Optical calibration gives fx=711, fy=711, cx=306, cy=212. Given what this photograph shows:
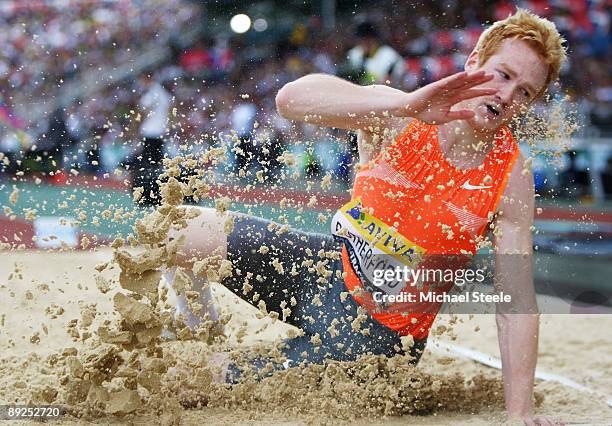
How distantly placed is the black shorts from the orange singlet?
1.8 inches

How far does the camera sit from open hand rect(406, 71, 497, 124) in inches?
47.6

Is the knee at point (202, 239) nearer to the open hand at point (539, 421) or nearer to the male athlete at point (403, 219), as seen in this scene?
the male athlete at point (403, 219)

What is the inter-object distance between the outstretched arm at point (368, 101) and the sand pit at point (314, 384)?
0.47m

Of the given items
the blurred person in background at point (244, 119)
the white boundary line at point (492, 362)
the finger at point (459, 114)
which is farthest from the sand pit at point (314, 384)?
the blurred person in background at point (244, 119)

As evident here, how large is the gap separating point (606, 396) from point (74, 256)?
193 cm

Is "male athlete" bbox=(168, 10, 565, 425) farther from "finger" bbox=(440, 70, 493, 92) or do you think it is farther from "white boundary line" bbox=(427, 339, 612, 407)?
"white boundary line" bbox=(427, 339, 612, 407)

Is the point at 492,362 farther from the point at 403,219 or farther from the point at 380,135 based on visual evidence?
the point at 380,135

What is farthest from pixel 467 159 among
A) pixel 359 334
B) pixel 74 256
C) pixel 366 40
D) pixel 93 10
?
pixel 93 10

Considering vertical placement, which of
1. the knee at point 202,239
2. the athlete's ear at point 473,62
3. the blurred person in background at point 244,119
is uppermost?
the blurred person in background at point 244,119

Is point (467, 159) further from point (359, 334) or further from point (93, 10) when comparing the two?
point (93, 10)

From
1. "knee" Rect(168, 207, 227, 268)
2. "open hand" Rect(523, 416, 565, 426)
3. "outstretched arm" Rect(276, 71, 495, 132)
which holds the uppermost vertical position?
"outstretched arm" Rect(276, 71, 495, 132)

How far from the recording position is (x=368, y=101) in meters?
1.38

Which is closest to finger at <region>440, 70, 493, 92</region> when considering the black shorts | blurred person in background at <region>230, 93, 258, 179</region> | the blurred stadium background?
the black shorts

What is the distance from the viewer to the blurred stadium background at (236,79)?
3385 mm
